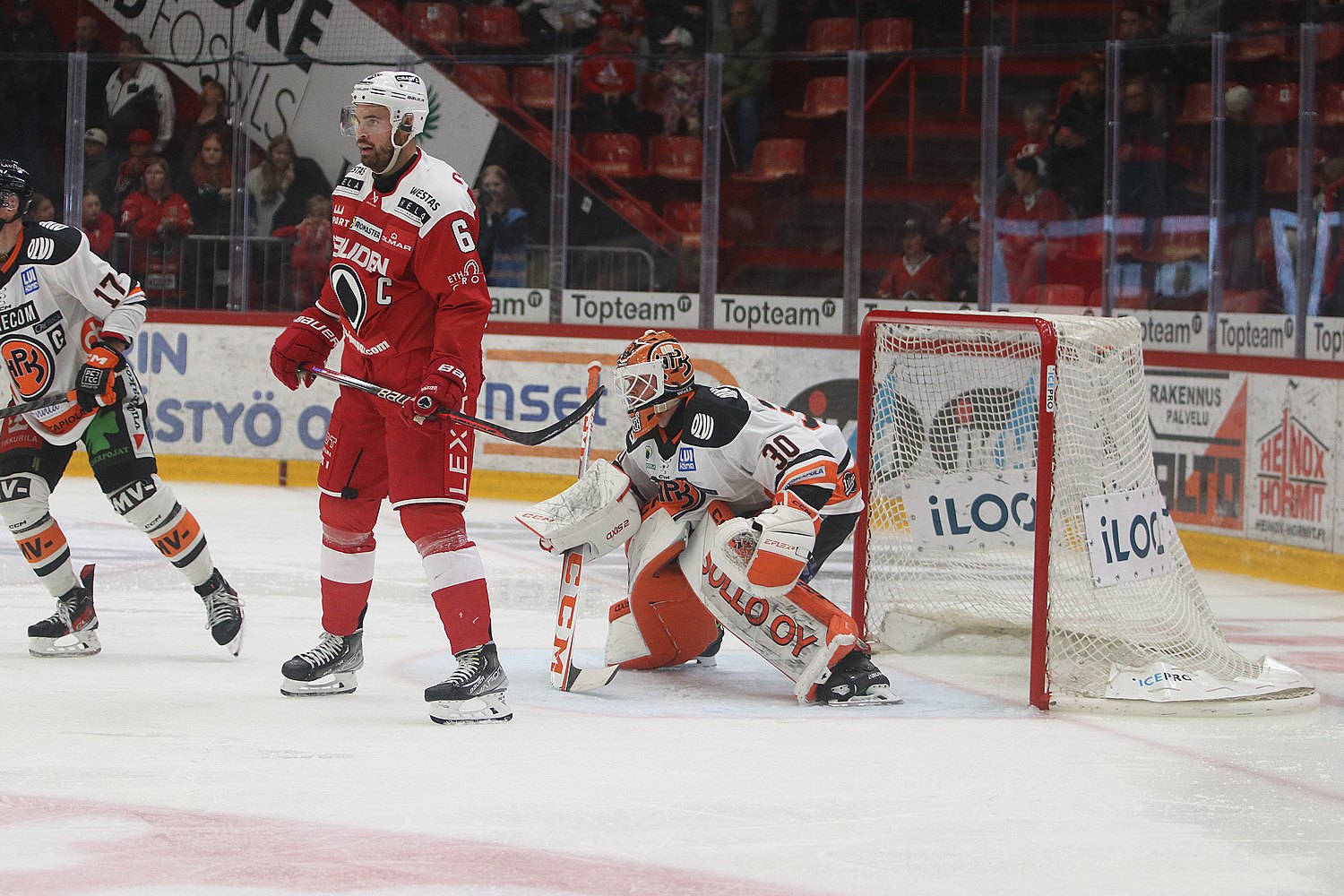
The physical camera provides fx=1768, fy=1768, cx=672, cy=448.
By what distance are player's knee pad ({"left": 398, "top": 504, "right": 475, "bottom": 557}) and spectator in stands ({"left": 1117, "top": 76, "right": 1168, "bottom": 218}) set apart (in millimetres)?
4866

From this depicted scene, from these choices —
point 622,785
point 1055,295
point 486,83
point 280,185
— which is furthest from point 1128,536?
point 280,185

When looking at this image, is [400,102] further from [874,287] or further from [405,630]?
[874,287]

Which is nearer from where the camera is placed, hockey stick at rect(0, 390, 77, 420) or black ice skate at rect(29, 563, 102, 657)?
hockey stick at rect(0, 390, 77, 420)

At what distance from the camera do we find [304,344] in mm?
3992

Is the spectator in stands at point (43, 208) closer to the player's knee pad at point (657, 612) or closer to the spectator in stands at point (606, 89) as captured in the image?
the spectator in stands at point (606, 89)

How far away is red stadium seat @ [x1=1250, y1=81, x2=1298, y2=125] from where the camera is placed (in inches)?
279

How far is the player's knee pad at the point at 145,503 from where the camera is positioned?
14.6 feet

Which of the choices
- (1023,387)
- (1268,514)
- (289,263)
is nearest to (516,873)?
(1023,387)

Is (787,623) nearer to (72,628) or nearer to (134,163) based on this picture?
(72,628)

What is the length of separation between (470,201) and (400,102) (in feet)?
0.83

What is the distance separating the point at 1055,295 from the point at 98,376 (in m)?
4.85

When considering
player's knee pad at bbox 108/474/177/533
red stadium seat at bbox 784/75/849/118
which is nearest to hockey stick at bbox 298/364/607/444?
player's knee pad at bbox 108/474/177/533

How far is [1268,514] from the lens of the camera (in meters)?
6.71

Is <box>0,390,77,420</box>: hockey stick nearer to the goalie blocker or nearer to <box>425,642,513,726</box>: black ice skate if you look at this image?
the goalie blocker
